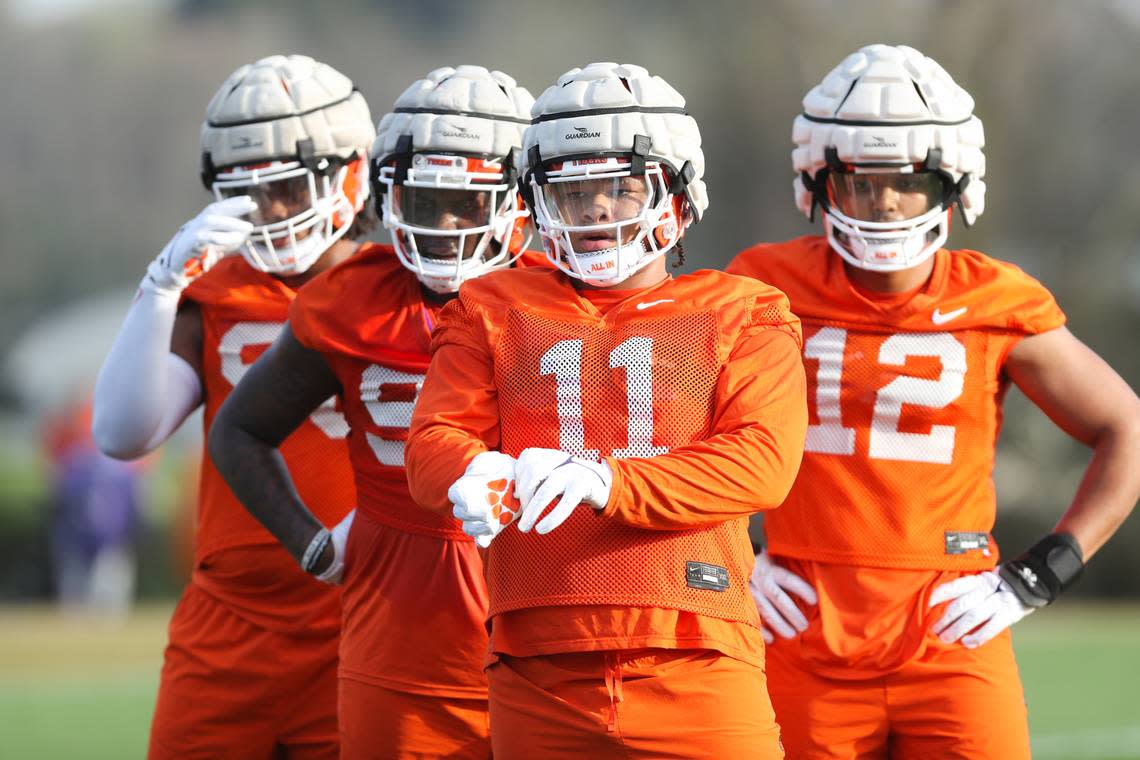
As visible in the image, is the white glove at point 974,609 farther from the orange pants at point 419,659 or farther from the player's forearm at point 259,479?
the player's forearm at point 259,479

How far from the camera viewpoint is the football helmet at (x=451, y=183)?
3.91 m

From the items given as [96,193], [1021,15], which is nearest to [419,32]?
[96,193]

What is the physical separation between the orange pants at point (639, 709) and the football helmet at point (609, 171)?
0.75 meters

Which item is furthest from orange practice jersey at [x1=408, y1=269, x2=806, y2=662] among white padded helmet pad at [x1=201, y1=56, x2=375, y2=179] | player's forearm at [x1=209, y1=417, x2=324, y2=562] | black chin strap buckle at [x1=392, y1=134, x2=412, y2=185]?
white padded helmet pad at [x1=201, y1=56, x2=375, y2=179]

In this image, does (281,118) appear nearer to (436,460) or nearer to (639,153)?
(639,153)

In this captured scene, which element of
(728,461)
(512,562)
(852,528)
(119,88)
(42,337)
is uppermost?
(728,461)

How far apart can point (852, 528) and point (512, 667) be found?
3.63 feet

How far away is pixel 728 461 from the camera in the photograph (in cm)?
300

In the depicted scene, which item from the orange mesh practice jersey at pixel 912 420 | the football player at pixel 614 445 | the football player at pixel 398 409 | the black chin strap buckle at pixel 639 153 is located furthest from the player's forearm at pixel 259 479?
the black chin strap buckle at pixel 639 153

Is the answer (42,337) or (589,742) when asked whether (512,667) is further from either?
(42,337)

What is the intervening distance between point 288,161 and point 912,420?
1.73m

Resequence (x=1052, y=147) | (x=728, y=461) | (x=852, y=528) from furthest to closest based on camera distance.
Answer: (x=1052, y=147) < (x=852, y=528) < (x=728, y=461)

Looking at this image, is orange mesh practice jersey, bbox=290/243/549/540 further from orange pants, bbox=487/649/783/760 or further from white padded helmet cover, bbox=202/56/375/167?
orange pants, bbox=487/649/783/760

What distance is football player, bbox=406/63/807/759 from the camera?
3.00 metres
